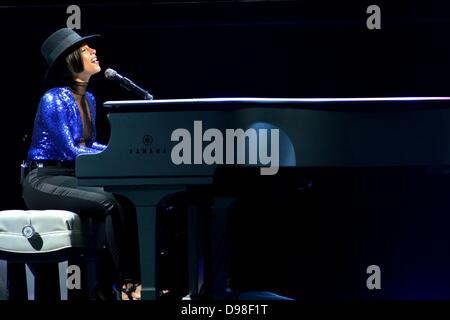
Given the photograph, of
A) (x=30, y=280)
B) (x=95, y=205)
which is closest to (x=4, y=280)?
(x=30, y=280)

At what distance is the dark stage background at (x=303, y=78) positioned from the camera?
3.96 m

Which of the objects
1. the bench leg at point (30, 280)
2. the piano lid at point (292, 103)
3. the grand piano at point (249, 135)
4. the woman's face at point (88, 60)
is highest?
the woman's face at point (88, 60)

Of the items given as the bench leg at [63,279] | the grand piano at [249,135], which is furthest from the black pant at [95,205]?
the bench leg at [63,279]

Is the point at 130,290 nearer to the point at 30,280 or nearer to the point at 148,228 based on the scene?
the point at 148,228

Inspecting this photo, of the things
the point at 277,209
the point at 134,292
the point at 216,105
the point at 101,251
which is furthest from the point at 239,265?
the point at 216,105

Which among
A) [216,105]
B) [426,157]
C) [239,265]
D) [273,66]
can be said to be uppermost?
[273,66]

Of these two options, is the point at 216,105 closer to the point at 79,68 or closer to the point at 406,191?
the point at 79,68

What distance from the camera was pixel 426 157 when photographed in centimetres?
291

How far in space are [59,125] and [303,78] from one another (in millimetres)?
1220

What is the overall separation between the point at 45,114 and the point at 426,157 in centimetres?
153

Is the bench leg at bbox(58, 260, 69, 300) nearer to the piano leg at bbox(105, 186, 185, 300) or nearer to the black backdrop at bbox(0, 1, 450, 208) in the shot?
the black backdrop at bbox(0, 1, 450, 208)

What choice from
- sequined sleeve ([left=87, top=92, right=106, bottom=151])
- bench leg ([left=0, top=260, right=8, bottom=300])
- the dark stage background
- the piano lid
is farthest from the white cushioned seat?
the dark stage background

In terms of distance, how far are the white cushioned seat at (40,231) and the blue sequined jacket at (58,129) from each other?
27 centimetres

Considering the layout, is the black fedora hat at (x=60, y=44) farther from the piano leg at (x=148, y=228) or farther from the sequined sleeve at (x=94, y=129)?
the piano leg at (x=148, y=228)
